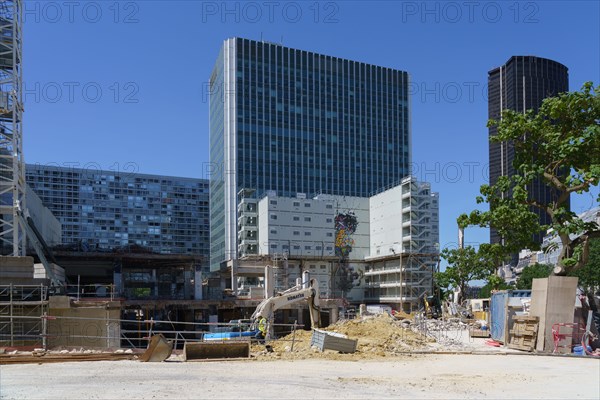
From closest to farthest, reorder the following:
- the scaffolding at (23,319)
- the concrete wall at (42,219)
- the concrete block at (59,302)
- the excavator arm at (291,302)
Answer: the scaffolding at (23,319)
the concrete block at (59,302)
the excavator arm at (291,302)
the concrete wall at (42,219)

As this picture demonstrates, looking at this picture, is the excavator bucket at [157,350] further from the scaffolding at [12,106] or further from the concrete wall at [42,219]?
the concrete wall at [42,219]

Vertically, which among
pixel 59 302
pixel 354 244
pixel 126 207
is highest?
pixel 126 207

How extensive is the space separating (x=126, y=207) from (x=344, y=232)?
289 feet

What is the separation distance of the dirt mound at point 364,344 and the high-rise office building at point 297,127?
80.1 m

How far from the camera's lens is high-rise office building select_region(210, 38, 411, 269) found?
385ft

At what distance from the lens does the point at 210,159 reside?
5468 inches

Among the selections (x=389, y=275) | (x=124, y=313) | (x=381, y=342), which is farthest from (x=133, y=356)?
(x=389, y=275)

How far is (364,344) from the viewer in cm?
2861

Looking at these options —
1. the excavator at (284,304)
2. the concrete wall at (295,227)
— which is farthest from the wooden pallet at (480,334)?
the concrete wall at (295,227)

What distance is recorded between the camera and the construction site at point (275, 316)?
17.0 metres

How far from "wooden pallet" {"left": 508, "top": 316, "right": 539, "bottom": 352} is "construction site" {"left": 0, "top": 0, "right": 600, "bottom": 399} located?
8 cm

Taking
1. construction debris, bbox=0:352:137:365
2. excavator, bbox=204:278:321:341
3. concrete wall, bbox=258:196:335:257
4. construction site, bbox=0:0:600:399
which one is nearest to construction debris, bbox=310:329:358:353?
construction site, bbox=0:0:600:399

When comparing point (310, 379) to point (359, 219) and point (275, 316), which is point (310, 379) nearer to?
point (275, 316)

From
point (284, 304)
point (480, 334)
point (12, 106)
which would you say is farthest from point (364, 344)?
point (12, 106)
